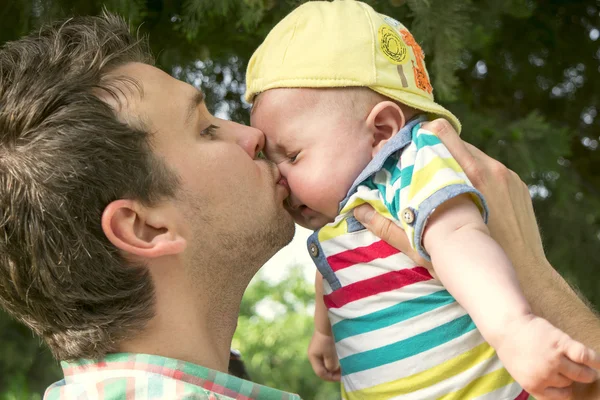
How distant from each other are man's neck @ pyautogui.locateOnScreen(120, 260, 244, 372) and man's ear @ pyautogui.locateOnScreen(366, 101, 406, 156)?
1.68 ft

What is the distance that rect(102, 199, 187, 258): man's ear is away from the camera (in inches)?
71.9

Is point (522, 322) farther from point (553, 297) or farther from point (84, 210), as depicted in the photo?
point (84, 210)

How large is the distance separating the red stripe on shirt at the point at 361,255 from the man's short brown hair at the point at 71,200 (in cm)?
42

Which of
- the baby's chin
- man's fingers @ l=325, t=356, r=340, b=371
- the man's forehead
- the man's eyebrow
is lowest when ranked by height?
man's fingers @ l=325, t=356, r=340, b=371

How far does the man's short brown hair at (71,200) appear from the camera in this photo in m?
1.82

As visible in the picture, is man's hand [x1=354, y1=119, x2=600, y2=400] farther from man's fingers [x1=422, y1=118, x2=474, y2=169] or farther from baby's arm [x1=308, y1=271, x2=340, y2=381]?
baby's arm [x1=308, y1=271, x2=340, y2=381]

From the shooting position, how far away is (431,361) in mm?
1794

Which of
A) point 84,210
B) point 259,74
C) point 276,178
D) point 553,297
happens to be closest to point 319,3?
point 259,74

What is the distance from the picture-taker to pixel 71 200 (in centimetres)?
181

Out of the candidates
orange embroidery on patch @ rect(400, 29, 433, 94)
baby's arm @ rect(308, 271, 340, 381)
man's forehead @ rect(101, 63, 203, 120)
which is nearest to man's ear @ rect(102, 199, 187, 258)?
man's forehead @ rect(101, 63, 203, 120)

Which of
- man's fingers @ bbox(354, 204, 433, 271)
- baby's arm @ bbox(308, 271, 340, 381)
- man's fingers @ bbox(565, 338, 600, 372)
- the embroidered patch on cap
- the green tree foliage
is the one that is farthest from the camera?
the green tree foliage

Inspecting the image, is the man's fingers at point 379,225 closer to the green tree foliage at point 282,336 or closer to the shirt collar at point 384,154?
the shirt collar at point 384,154

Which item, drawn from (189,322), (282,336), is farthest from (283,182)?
(282,336)

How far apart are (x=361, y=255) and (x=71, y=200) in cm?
65
